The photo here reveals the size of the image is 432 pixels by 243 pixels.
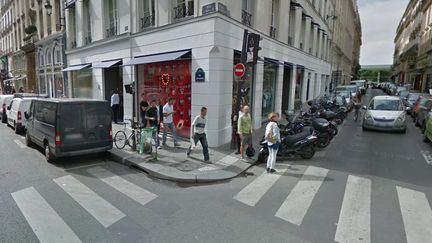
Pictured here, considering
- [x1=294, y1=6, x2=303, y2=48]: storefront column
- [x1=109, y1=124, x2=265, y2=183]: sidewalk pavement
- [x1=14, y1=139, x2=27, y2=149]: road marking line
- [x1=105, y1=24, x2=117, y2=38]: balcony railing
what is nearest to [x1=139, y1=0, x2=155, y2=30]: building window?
[x1=105, y1=24, x2=117, y2=38]: balcony railing

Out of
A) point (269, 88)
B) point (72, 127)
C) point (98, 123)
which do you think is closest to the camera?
point (72, 127)

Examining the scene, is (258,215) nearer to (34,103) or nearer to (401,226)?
(401,226)

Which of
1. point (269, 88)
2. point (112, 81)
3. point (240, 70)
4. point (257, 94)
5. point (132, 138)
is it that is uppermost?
point (240, 70)

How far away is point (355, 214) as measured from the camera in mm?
4449

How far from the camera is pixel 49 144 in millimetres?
7434

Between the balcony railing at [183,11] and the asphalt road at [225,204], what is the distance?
5845 mm

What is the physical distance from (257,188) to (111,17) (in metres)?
12.7

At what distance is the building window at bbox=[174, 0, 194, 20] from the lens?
962 cm

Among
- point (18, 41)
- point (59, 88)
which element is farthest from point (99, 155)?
point (18, 41)

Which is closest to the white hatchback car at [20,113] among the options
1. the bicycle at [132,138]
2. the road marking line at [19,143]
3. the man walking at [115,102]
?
the road marking line at [19,143]

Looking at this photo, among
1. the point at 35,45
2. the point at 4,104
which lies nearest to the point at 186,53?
the point at 4,104

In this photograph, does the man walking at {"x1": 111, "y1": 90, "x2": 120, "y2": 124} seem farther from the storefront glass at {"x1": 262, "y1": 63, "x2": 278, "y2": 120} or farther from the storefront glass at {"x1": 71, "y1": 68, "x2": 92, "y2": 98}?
the storefront glass at {"x1": 262, "y1": 63, "x2": 278, "y2": 120}

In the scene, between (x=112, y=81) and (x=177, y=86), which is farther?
(x=112, y=81)

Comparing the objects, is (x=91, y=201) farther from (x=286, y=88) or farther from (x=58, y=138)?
(x=286, y=88)
